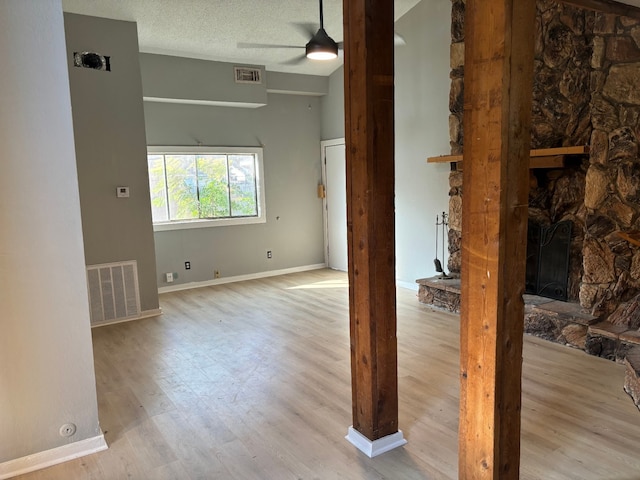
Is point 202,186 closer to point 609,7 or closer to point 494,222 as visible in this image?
point 609,7

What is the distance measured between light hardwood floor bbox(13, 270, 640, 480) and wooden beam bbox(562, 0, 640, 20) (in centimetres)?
254

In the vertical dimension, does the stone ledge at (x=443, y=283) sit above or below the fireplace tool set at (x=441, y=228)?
below

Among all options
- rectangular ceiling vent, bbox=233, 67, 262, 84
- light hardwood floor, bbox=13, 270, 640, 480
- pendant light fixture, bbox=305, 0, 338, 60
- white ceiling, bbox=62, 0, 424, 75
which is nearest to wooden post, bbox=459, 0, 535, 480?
light hardwood floor, bbox=13, 270, 640, 480

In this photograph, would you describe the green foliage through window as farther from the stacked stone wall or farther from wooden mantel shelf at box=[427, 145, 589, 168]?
wooden mantel shelf at box=[427, 145, 589, 168]

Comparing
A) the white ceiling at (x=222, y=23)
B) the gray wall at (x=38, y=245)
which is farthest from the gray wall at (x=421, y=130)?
the gray wall at (x=38, y=245)

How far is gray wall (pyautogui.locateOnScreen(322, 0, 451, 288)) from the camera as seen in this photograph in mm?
5375

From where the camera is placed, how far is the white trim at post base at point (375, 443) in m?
2.53

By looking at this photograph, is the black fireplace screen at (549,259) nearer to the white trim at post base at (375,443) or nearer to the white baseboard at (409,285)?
the white baseboard at (409,285)

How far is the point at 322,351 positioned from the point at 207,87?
3.79 meters

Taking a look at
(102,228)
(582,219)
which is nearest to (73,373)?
(102,228)

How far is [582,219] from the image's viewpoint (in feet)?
14.0

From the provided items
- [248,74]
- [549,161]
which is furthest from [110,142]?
[549,161]

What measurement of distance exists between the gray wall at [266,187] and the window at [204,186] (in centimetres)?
11

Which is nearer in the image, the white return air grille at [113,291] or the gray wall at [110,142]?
the gray wall at [110,142]
